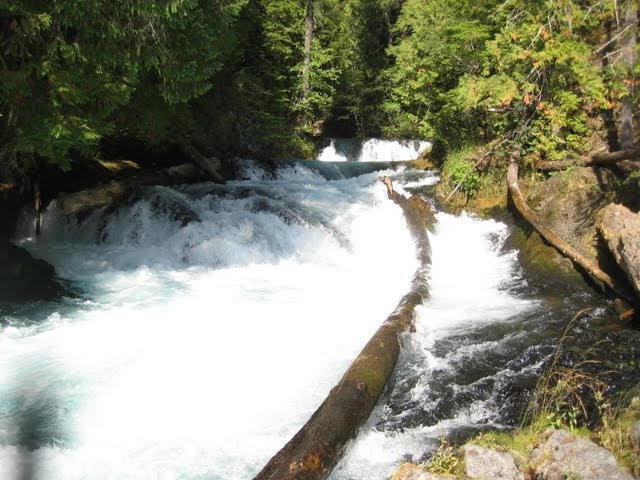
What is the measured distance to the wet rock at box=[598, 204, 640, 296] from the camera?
595 cm

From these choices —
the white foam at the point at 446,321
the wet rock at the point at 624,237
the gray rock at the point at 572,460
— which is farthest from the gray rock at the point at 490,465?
the wet rock at the point at 624,237

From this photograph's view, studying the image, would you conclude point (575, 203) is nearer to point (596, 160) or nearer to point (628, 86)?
point (596, 160)

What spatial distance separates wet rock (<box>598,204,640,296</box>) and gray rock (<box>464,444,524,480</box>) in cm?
426

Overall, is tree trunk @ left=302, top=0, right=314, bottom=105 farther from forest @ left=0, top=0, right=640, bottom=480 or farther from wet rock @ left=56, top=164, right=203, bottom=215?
wet rock @ left=56, top=164, right=203, bottom=215

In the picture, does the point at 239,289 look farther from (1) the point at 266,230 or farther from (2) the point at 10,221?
(2) the point at 10,221

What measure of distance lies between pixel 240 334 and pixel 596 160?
758 cm

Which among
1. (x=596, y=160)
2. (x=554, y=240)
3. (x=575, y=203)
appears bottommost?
(x=554, y=240)

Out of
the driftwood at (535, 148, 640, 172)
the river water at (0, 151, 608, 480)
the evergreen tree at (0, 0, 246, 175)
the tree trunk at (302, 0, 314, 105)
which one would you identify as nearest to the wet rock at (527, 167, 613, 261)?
the driftwood at (535, 148, 640, 172)

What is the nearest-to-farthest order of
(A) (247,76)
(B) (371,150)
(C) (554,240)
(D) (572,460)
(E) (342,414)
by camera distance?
(D) (572,460)
(E) (342,414)
(C) (554,240)
(A) (247,76)
(B) (371,150)

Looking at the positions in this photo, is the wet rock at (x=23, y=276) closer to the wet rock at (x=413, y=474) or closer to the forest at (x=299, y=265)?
the forest at (x=299, y=265)

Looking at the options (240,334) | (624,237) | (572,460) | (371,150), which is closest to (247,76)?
(371,150)

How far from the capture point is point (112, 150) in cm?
1331

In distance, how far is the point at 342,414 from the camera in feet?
11.8

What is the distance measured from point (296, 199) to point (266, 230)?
1937 millimetres
